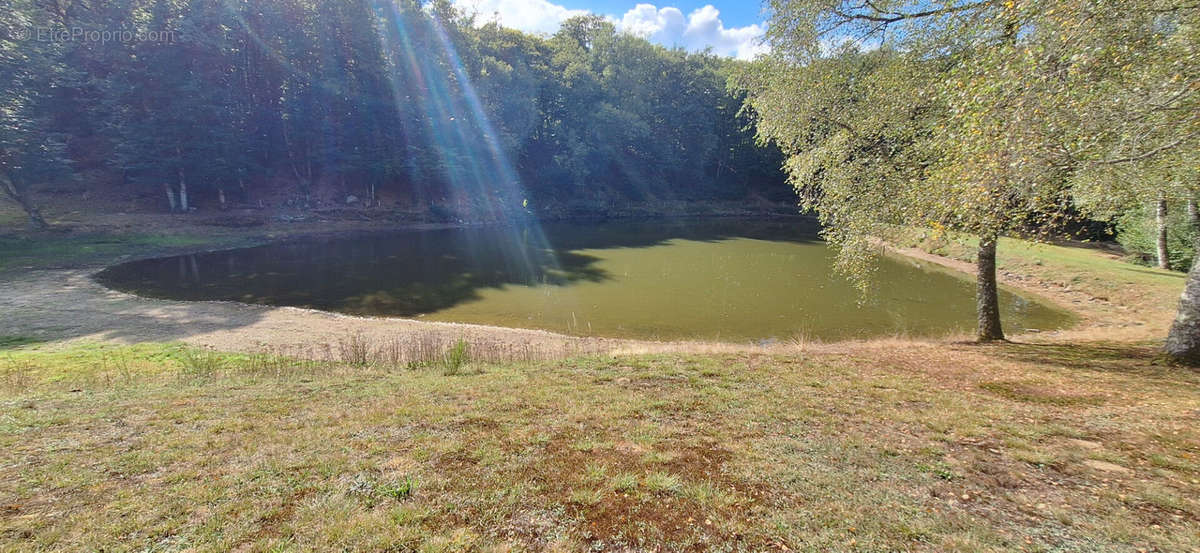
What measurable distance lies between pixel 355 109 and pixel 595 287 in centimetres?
3052

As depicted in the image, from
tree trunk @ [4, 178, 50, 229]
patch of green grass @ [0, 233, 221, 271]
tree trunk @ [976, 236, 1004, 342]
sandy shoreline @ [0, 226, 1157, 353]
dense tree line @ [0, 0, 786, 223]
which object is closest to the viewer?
tree trunk @ [976, 236, 1004, 342]

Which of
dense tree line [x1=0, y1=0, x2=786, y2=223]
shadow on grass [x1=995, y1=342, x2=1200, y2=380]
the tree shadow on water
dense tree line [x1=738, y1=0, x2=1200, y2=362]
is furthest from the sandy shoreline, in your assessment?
dense tree line [x1=0, y1=0, x2=786, y2=223]

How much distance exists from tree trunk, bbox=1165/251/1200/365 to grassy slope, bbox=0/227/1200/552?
21.3 inches

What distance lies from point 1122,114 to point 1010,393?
370 cm

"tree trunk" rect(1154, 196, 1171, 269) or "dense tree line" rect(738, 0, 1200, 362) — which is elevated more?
"dense tree line" rect(738, 0, 1200, 362)

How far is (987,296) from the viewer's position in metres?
10.5

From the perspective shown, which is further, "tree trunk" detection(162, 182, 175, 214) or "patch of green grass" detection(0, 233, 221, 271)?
"tree trunk" detection(162, 182, 175, 214)

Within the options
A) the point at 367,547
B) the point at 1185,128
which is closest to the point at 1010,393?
the point at 1185,128

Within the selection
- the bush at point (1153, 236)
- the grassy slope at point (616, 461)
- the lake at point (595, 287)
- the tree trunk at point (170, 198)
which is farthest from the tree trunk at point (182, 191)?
the bush at point (1153, 236)

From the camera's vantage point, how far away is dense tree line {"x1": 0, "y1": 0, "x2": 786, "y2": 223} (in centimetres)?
2756

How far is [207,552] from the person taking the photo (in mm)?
2953

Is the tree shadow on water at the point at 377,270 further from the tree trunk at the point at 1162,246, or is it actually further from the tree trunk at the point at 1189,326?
the tree trunk at the point at 1162,246

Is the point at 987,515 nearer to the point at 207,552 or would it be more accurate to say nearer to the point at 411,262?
the point at 207,552

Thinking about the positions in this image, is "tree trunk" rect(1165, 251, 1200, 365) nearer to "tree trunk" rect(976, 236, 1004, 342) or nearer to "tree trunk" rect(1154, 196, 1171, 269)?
"tree trunk" rect(976, 236, 1004, 342)
